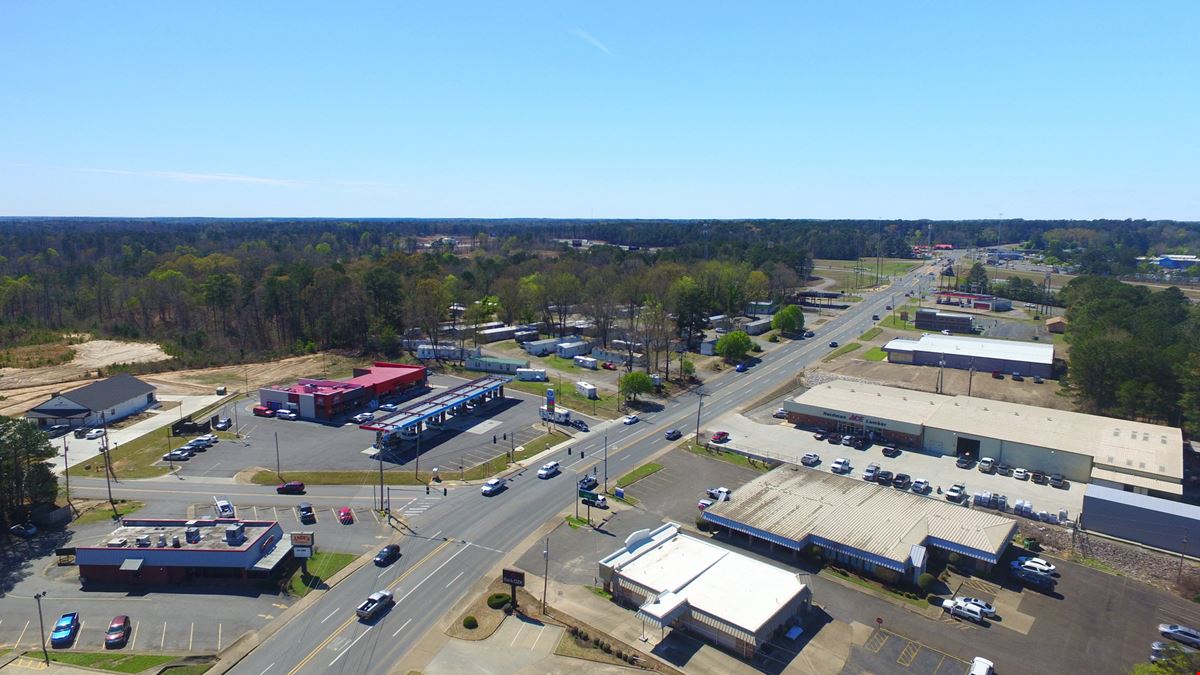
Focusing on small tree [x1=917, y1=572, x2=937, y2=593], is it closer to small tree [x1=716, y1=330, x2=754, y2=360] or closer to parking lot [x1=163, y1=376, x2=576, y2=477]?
parking lot [x1=163, y1=376, x2=576, y2=477]

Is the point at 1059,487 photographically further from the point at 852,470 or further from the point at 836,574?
the point at 836,574

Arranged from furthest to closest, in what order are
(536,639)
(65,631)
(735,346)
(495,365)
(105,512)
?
(735,346), (495,365), (105,512), (536,639), (65,631)

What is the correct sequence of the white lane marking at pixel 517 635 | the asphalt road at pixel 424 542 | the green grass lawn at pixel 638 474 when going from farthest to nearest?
the green grass lawn at pixel 638 474 < the white lane marking at pixel 517 635 < the asphalt road at pixel 424 542

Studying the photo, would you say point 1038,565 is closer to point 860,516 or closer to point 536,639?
point 860,516

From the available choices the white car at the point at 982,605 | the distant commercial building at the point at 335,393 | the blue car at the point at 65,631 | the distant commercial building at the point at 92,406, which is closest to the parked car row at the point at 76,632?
the blue car at the point at 65,631

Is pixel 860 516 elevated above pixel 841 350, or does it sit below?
below

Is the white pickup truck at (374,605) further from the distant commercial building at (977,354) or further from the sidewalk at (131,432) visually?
the distant commercial building at (977,354)

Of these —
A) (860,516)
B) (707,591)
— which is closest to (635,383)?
(860,516)
